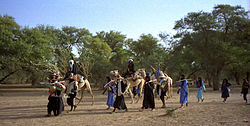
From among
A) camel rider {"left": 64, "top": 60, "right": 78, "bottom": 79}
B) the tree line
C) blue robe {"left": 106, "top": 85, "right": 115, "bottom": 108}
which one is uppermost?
the tree line

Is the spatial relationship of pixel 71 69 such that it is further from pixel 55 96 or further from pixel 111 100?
pixel 111 100

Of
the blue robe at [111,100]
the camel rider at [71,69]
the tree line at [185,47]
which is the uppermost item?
the tree line at [185,47]

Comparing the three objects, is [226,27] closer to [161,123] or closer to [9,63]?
[161,123]

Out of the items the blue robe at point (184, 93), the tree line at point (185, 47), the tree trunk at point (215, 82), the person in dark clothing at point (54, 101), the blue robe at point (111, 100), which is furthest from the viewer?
the tree trunk at point (215, 82)

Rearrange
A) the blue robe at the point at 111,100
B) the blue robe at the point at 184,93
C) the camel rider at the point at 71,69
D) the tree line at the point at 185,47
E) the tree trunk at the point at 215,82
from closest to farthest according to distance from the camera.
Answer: the camel rider at the point at 71,69
the blue robe at the point at 184,93
the blue robe at the point at 111,100
the tree line at the point at 185,47
the tree trunk at the point at 215,82

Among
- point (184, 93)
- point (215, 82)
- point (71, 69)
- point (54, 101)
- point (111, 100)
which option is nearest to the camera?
point (54, 101)

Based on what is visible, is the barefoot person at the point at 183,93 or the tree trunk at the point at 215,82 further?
the tree trunk at the point at 215,82

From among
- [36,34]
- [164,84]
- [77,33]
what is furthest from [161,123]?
[77,33]

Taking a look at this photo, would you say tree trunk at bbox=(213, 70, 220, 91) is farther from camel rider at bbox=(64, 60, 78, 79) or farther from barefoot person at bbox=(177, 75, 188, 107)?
camel rider at bbox=(64, 60, 78, 79)

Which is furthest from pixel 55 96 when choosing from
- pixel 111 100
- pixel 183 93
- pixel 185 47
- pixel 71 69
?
pixel 185 47

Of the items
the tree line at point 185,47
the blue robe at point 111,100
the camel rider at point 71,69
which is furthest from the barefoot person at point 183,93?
the tree line at point 185,47

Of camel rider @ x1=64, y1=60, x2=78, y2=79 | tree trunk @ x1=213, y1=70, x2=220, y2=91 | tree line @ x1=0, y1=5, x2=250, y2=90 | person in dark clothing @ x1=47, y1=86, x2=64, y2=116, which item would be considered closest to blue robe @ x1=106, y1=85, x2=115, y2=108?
camel rider @ x1=64, y1=60, x2=78, y2=79

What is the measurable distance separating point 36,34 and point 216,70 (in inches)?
1181

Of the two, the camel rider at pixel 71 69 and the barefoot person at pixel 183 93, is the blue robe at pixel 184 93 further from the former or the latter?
the camel rider at pixel 71 69
